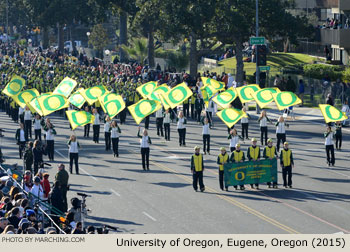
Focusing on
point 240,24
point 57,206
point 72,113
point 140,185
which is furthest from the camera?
point 240,24

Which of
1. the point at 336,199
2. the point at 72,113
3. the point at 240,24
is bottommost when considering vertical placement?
the point at 336,199

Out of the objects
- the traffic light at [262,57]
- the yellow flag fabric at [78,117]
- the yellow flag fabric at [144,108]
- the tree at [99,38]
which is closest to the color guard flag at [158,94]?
the yellow flag fabric at [144,108]

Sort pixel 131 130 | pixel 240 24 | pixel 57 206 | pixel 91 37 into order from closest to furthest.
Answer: pixel 57 206 < pixel 131 130 < pixel 240 24 < pixel 91 37

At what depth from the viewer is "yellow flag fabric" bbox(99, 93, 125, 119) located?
36688 mm

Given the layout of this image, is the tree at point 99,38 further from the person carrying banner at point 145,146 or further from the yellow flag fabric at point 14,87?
the person carrying banner at point 145,146

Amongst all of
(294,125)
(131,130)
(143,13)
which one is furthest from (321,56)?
(131,130)

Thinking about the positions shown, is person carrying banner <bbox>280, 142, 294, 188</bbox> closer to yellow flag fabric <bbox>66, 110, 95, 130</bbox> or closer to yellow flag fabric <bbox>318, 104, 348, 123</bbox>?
yellow flag fabric <bbox>318, 104, 348, 123</bbox>

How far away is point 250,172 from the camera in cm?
2984

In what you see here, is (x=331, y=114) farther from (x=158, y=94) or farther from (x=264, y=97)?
(x=158, y=94)

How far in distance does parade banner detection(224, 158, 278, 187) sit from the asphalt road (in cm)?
35

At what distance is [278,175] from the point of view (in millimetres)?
31953

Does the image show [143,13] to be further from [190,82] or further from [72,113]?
[72,113]

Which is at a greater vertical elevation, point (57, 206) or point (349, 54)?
point (349, 54)

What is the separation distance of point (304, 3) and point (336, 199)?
5445 centimetres
